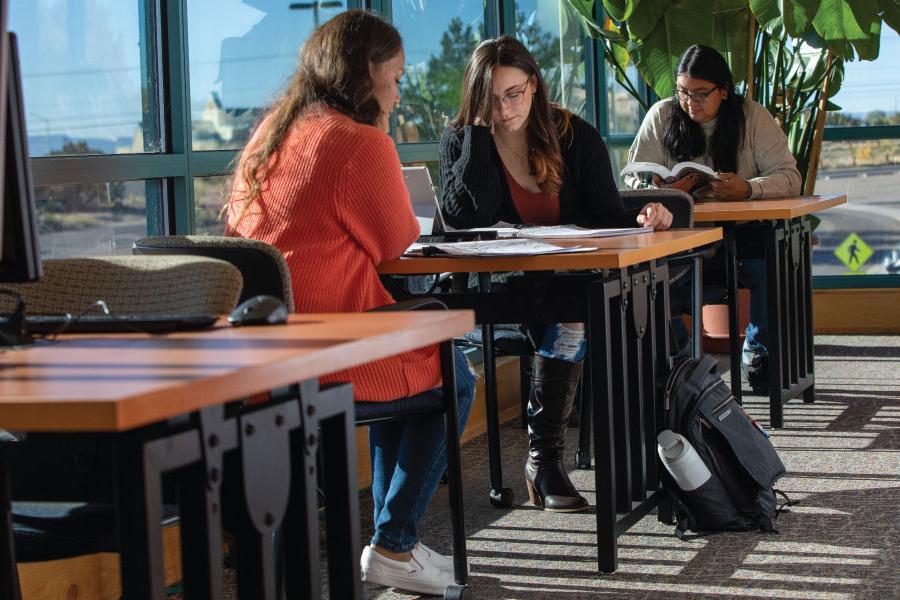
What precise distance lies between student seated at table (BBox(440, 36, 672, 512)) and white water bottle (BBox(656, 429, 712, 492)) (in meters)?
0.39

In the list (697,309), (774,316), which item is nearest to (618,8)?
(774,316)

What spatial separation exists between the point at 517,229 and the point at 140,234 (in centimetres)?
88

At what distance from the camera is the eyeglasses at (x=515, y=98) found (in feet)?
11.1

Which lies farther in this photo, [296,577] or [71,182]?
[71,182]

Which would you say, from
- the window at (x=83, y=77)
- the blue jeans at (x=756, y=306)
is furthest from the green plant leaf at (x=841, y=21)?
the window at (x=83, y=77)

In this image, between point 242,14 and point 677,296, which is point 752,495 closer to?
point 677,296

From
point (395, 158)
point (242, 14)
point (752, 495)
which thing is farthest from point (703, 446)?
point (242, 14)

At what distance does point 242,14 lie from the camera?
10.8 feet

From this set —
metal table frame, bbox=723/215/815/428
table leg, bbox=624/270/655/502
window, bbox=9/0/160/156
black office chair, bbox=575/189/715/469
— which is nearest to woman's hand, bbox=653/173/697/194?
metal table frame, bbox=723/215/815/428

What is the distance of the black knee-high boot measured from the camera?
10.4ft

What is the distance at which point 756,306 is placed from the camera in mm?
4648

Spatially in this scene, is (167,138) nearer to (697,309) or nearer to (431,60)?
(697,309)

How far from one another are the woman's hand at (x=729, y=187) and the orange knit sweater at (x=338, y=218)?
2304 millimetres

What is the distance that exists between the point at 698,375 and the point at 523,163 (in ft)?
2.74
